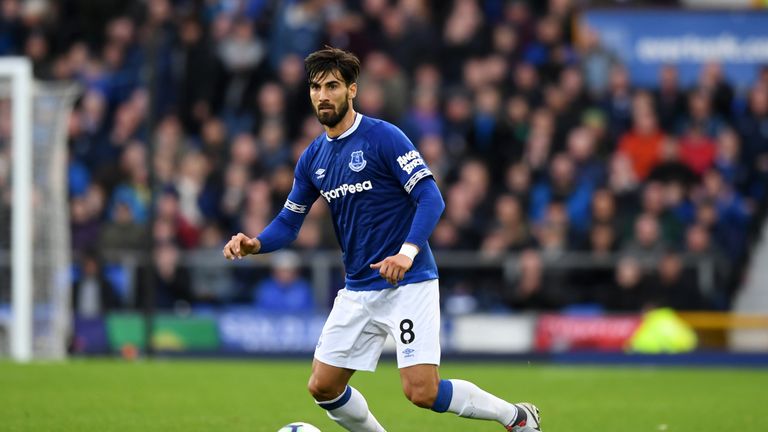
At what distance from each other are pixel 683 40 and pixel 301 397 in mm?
11270

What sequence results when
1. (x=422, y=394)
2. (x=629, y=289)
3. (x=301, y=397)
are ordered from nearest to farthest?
(x=422, y=394) < (x=301, y=397) < (x=629, y=289)

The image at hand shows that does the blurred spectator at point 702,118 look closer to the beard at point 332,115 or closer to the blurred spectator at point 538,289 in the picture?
the blurred spectator at point 538,289

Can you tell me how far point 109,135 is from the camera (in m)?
20.8

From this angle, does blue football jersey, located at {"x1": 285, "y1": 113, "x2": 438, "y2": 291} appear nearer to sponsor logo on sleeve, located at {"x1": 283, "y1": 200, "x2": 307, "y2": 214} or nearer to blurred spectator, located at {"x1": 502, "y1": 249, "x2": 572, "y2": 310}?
sponsor logo on sleeve, located at {"x1": 283, "y1": 200, "x2": 307, "y2": 214}

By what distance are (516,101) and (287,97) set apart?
3469 mm

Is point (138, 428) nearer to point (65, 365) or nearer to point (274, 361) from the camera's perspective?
point (65, 365)

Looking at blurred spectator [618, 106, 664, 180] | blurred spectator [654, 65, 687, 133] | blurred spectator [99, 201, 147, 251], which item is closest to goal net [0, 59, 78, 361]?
blurred spectator [99, 201, 147, 251]

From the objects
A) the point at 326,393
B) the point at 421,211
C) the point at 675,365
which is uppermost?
the point at 421,211

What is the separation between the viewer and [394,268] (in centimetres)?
740

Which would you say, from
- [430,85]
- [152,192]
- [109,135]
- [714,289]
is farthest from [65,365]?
[714,289]

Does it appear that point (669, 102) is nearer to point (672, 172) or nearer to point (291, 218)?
point (672, 172)

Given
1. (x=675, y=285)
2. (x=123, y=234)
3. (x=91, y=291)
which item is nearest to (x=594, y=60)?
(x=675, y=285)

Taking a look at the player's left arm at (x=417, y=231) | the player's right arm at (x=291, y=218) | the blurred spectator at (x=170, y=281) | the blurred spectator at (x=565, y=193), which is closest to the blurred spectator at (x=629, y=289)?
the blurred spectator at (x=565, y=193)

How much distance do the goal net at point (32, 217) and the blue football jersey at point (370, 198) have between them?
32.0ft
